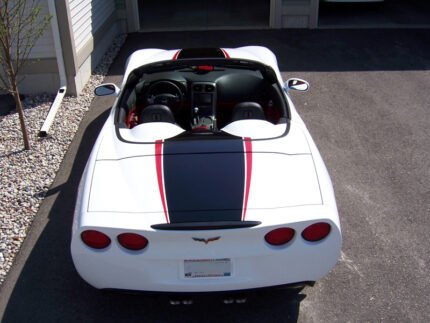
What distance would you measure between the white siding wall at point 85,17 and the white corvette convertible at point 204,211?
3961mm

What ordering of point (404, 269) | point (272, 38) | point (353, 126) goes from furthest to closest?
1. point (272, 38)
2. point (353, 126)
3. point (404, 269)

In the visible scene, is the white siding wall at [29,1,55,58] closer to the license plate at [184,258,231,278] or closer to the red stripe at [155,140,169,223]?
the red stripe at [155,140,169,223]

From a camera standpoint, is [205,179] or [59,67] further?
[59,67]

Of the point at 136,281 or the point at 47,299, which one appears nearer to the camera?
the point at 136,281

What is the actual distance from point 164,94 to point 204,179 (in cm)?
151

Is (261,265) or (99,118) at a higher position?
(261,265)

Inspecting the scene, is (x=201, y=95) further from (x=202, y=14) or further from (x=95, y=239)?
(x=202, y=14)

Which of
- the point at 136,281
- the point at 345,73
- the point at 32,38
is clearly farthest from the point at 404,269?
the point at 32,38

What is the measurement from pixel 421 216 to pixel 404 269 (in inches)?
33.9

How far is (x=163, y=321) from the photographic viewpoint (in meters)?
3.61

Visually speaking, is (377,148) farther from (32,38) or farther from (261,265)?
(32,38)

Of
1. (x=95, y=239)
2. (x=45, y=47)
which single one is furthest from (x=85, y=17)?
(x=95, y=239)

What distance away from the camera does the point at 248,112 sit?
4.35 metres

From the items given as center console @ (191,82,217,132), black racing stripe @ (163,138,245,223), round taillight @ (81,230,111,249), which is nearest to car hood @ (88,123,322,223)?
black racing stripe @ (163,138,245,223)
